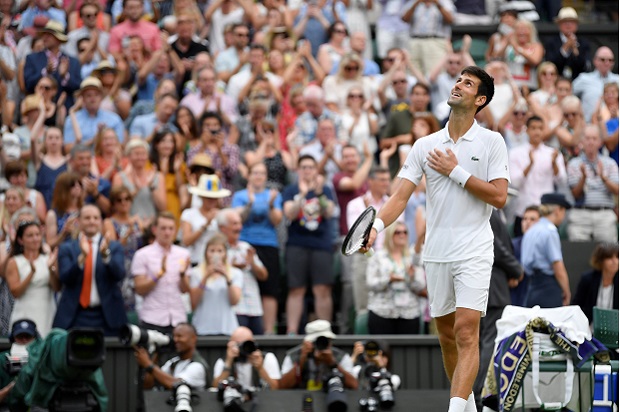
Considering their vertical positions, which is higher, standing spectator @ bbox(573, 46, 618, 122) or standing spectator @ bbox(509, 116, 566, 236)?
standing spectator @ bbox(573, 46, 618, 122)

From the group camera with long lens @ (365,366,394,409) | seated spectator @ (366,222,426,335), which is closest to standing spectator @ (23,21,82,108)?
seated spectator @ (366,222,426,335)

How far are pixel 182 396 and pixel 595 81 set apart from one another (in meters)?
9.33

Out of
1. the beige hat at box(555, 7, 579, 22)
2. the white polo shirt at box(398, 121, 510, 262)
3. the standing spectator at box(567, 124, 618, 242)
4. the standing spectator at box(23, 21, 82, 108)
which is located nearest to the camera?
the white polo shirt at box(398, 121, 510, 262)

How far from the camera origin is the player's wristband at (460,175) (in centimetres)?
882

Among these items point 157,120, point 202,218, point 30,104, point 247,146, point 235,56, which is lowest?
point 202,218

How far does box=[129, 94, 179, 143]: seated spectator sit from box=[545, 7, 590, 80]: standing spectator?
235 inches

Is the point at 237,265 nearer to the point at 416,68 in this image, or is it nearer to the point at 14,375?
the point at 14,375

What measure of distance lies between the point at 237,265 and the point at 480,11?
313 inches

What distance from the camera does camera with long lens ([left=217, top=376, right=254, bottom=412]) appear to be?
1147cm

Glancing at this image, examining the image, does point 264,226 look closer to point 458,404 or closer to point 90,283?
point 90,283

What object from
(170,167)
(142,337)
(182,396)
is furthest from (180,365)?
(170,167)

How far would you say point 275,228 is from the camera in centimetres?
1492

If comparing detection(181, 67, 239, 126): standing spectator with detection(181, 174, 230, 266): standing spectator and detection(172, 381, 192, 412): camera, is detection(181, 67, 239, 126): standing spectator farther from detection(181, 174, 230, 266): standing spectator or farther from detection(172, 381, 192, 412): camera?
detection(172, 381, 192, 412): camera

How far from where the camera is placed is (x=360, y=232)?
866 cm
